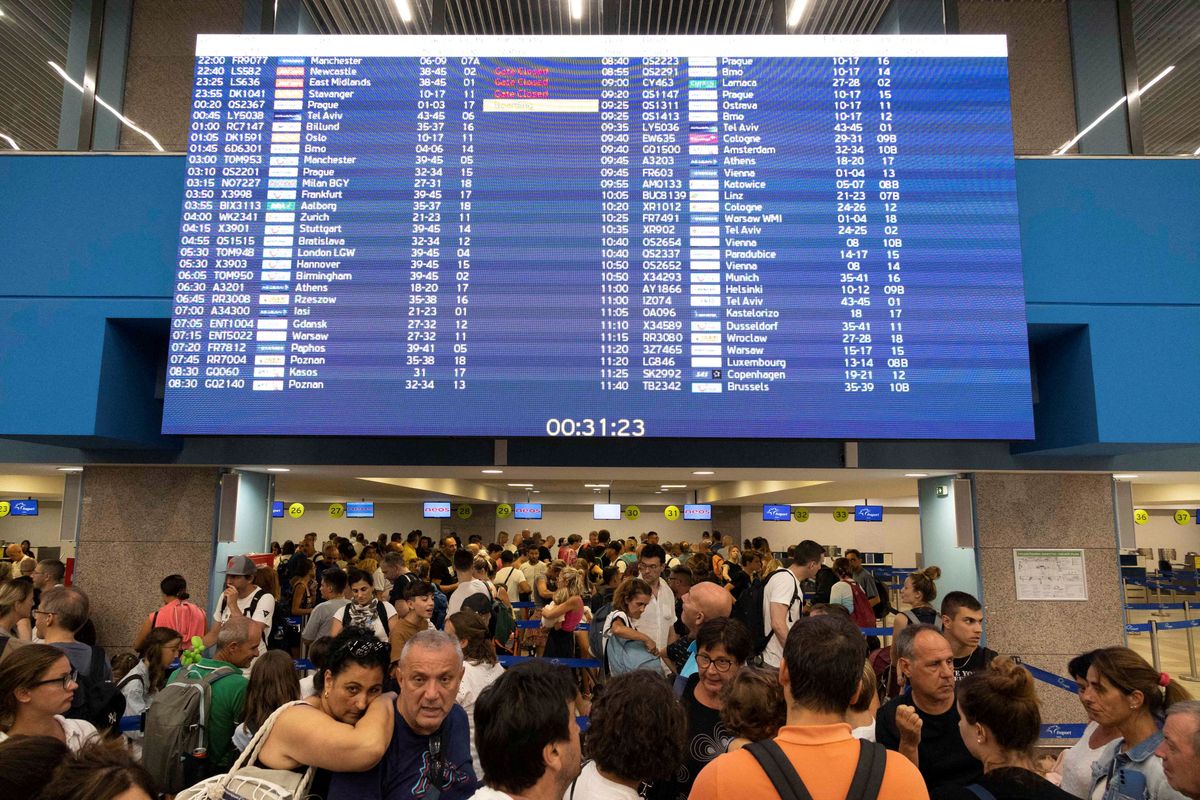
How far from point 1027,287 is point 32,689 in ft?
24.2

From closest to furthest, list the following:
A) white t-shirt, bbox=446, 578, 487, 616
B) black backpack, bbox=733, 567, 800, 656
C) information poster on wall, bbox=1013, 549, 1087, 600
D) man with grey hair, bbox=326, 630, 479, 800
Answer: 1. man with grey hair, bbox=326, 630, 479, 800
2. black backpack, bbox=733, 567, 800, 656
3. white t-shirt, bbox=446, 578, 487, 616
4. information poster on wall, bbox=1013, 549, 1087, 600

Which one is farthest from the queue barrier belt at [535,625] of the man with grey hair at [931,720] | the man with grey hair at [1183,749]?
the man with grey hair at [1183,749]

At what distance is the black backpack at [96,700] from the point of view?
3.75 metres

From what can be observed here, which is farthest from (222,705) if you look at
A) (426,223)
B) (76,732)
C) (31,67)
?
(31,67)

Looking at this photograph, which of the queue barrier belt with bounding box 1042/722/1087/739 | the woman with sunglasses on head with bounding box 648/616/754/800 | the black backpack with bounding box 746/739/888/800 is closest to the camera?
the black backpack with bounding box 746/739/888/800

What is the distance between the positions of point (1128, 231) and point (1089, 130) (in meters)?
1.41

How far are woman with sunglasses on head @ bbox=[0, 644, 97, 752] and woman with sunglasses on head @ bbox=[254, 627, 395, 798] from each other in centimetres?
102

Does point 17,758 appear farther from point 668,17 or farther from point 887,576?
point 887,576

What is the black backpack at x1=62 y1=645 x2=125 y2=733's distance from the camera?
375cm

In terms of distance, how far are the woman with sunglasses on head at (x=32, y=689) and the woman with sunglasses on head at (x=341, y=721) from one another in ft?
3.36

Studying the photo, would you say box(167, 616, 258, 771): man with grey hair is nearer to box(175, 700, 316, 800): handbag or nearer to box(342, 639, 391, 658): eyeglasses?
box(175, 700, 316, 800): handbag

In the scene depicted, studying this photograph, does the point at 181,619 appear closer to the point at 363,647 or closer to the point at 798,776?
the point at 363,647

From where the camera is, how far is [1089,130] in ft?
24.8

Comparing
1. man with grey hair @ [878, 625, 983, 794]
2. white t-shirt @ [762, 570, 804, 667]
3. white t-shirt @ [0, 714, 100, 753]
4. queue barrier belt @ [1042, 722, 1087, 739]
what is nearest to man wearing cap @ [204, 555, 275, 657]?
white t-shirt @ [0, 714, 100, 753]
